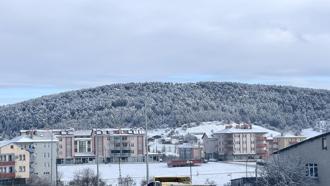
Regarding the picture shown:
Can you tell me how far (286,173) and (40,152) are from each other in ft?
171

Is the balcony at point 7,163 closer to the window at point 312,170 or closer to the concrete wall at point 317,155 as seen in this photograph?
the concrete wall at point 317,155

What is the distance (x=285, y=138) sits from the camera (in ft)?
413

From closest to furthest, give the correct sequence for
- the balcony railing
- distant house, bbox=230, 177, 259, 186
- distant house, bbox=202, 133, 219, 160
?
distant house, bbox=230, 177, 259, 186
the balcony railing
distant house, bbox=202, 133, 219, 160

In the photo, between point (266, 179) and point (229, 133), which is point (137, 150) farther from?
point (266, 179)

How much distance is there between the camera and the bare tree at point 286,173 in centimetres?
3759

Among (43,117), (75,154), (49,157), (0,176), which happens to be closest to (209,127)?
(43,117)

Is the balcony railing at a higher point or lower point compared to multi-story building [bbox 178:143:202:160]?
lower

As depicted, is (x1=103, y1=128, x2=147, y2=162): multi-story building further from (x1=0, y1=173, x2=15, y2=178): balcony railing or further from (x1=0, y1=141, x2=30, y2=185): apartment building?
(x1=0, y1=173, x2=15, y2=178): balcony railing

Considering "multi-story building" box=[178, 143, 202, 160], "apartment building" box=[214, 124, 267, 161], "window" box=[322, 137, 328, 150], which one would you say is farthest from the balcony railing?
"apartment building" box=[214, 124, 267, 161]

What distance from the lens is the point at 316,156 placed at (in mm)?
37094

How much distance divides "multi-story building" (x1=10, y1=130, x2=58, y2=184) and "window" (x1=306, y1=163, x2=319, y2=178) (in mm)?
41785

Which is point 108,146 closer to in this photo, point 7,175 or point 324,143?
point 7,175

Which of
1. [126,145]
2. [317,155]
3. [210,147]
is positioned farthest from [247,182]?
[210,147]

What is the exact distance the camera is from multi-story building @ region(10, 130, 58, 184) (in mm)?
80812
